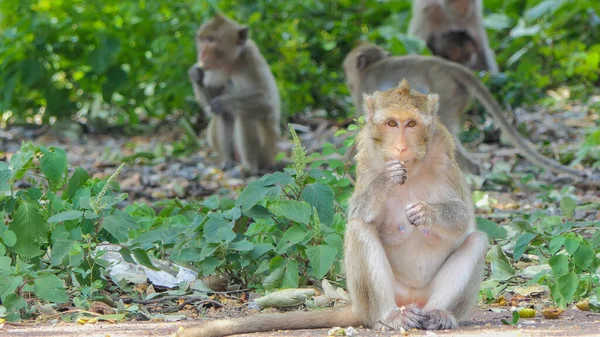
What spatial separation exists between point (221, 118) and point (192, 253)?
221 inches

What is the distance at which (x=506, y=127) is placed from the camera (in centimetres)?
812

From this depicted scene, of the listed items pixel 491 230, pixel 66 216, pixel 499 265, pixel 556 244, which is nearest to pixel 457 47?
pixel 491 230

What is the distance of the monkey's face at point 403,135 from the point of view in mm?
3816

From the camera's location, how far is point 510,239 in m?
5.58

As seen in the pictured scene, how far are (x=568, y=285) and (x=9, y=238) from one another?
96.8 inches

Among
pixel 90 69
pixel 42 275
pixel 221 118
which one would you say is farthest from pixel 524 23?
pixel 42 275

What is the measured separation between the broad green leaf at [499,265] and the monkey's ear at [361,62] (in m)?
4.51

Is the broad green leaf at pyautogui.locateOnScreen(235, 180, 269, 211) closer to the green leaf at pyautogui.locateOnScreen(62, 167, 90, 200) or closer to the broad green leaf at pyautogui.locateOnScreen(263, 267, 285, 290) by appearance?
the broad green leaf at pyautogui.locateOnScreen(263, 267, 285, 290)

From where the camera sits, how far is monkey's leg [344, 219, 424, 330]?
3.86 meters

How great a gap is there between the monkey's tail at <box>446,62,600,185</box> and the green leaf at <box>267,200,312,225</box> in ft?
12.8

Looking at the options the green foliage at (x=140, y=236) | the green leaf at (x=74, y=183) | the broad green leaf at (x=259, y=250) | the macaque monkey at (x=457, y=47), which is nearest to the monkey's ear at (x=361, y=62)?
the macaque monkey at (x=457, y=47)

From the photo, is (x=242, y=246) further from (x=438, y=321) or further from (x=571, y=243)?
(x=571, y=243)

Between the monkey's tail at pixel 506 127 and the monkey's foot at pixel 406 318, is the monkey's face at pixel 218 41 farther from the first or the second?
the monkey's foot at pixel 406 318

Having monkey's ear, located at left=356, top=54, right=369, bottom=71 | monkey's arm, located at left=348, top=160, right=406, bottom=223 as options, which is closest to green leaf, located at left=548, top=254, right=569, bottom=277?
monkey's arm, located at left=348, top=160, right=406, bottom=223
